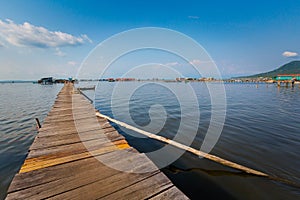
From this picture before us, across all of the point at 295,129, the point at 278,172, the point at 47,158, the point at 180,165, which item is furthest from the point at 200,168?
the point at 295,129

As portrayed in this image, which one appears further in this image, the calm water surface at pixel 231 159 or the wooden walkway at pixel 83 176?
the calm water surface at pixel 231 159

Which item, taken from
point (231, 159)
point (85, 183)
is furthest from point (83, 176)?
point (231, 159)

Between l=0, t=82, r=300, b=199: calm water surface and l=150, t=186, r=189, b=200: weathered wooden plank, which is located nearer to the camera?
l=150, t=186, r=189, b=200: weathered wooden plank

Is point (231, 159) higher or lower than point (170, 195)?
lower

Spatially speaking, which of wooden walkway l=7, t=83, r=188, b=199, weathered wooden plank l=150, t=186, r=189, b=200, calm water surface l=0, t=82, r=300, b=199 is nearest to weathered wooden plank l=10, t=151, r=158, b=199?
wooden walkway l=7, t=83, r=188, b=199

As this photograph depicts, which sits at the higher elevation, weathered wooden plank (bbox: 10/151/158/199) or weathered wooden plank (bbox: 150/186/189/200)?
weathered wooden plank (bbox: 10/151/158/199)

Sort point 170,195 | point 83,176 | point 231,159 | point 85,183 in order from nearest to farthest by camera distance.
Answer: point 170,195 → point 85,183 → point 83,176 → point 231,159

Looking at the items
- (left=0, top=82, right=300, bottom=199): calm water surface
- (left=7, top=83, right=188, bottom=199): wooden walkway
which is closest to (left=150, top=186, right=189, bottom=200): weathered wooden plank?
(left=7, top=83, right=188, bottom=199): wooden walkway

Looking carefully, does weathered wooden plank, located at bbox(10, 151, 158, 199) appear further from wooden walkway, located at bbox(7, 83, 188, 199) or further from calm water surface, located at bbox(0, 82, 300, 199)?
calm water surface, located at bbox(0, 82, 300, 199)

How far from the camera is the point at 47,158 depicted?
10.9 feet

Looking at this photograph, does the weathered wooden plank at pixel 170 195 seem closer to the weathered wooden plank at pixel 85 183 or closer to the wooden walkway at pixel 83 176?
the wooden walkway at pixel 83 176

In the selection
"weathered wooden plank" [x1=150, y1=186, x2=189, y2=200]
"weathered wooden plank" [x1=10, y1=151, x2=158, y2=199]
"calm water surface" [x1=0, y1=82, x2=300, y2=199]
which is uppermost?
"weathered wooden plank" [x1=10, y1=151, x2=158, y2=199]

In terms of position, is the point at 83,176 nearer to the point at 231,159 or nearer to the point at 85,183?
the point at 85,183

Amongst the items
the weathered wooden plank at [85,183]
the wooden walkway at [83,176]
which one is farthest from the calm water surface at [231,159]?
the weathered wooden plank at [85,183]
